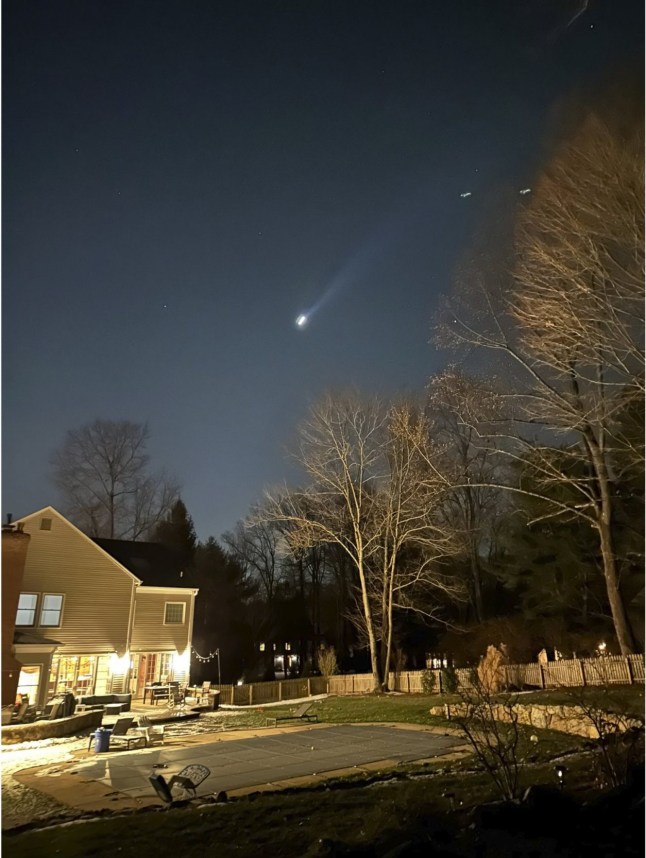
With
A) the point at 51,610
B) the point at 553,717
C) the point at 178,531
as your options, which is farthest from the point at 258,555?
the point at 553,717

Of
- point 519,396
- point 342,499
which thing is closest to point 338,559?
point 342,499

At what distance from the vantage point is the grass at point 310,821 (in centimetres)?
457

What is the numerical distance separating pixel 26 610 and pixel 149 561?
527 cm

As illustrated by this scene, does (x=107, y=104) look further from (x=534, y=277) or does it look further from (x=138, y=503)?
(x=138, y=503)

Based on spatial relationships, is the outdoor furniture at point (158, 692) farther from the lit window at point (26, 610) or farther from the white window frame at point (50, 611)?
the lit window at point (26, 610)

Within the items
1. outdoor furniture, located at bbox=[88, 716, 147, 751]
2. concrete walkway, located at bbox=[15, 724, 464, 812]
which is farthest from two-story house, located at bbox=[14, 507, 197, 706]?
concrete walkway, located at bbox=[15, 724, 464, 812]

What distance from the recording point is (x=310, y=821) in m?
5.13

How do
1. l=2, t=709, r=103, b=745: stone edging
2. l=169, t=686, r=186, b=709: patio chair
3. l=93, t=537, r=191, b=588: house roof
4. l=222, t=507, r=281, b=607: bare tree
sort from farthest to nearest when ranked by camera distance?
1. l=222, t=507, r=281, b=607: bare tree
2. l=93, t=537, r=191, b=588: house roof
3. l=169, t=686, r=186, b=709: patio chair
4. l=2, t=709, r=103, b=745: stone edging

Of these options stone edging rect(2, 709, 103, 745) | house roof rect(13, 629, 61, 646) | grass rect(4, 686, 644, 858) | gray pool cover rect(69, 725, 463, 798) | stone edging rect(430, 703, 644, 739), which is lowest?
stone edging rect(2, 709, 103, 745)

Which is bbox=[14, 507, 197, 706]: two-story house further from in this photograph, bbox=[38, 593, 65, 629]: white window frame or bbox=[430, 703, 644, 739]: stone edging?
bbox=[430, 703, 644, 739]: stone edging

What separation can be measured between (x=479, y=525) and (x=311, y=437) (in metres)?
7.69

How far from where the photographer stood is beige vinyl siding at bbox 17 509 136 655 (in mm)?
18266

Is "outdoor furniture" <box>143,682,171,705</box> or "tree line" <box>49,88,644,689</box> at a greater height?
"tree line" <box>49,88,644,689</box>

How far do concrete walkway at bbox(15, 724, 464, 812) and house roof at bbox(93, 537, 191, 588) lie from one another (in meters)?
10.6
